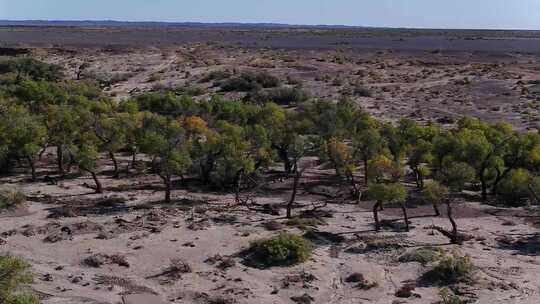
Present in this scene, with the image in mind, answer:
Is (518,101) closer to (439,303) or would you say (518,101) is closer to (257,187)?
(257,187)

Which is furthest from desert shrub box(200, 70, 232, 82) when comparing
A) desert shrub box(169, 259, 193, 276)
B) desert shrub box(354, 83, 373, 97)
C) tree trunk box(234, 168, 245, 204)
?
desert shrub box(169, 259, 193, 276)

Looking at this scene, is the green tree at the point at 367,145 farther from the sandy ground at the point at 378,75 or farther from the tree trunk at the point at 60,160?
the sandy ground at the point at 378,75

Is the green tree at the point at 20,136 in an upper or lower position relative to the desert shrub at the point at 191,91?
upper

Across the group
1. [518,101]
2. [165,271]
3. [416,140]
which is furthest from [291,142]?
[518,101]

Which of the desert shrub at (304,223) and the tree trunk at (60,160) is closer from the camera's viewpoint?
the desert shrub at (304,223)

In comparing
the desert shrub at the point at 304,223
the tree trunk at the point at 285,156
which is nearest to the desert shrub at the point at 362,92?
the tree trunk at the point at 285,156

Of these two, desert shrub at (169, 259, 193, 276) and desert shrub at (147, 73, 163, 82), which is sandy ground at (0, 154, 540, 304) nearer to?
desert shrub at (169, 259, 193, 276)

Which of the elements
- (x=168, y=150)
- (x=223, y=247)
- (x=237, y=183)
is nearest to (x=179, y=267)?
(x=223, y=247)
